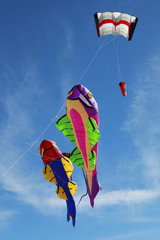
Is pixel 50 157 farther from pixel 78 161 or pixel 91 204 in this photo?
pixel 91 204

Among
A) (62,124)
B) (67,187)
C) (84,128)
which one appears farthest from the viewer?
(67,187)

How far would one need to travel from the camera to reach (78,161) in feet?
52.6

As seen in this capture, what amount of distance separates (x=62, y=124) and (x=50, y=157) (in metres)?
2.25

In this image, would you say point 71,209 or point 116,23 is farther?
point 71,209

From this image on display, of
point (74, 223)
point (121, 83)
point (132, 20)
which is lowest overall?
point (74, 223)

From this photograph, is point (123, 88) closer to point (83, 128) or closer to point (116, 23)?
point (83, 128)

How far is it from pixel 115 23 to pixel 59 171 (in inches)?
Result: 363

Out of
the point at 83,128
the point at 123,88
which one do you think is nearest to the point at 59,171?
the point at 83,128

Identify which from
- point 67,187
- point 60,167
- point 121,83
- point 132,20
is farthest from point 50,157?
point 132,20

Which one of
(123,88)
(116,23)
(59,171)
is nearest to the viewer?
(123,88)

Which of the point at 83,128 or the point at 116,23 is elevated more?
the point at 116,23

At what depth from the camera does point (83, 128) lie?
574 inches

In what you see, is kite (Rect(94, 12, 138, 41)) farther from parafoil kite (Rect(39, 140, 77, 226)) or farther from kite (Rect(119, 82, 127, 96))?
parafoil kite (Rect(39, 140, 77, 226))

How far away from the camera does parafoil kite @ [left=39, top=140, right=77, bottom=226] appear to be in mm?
16281
